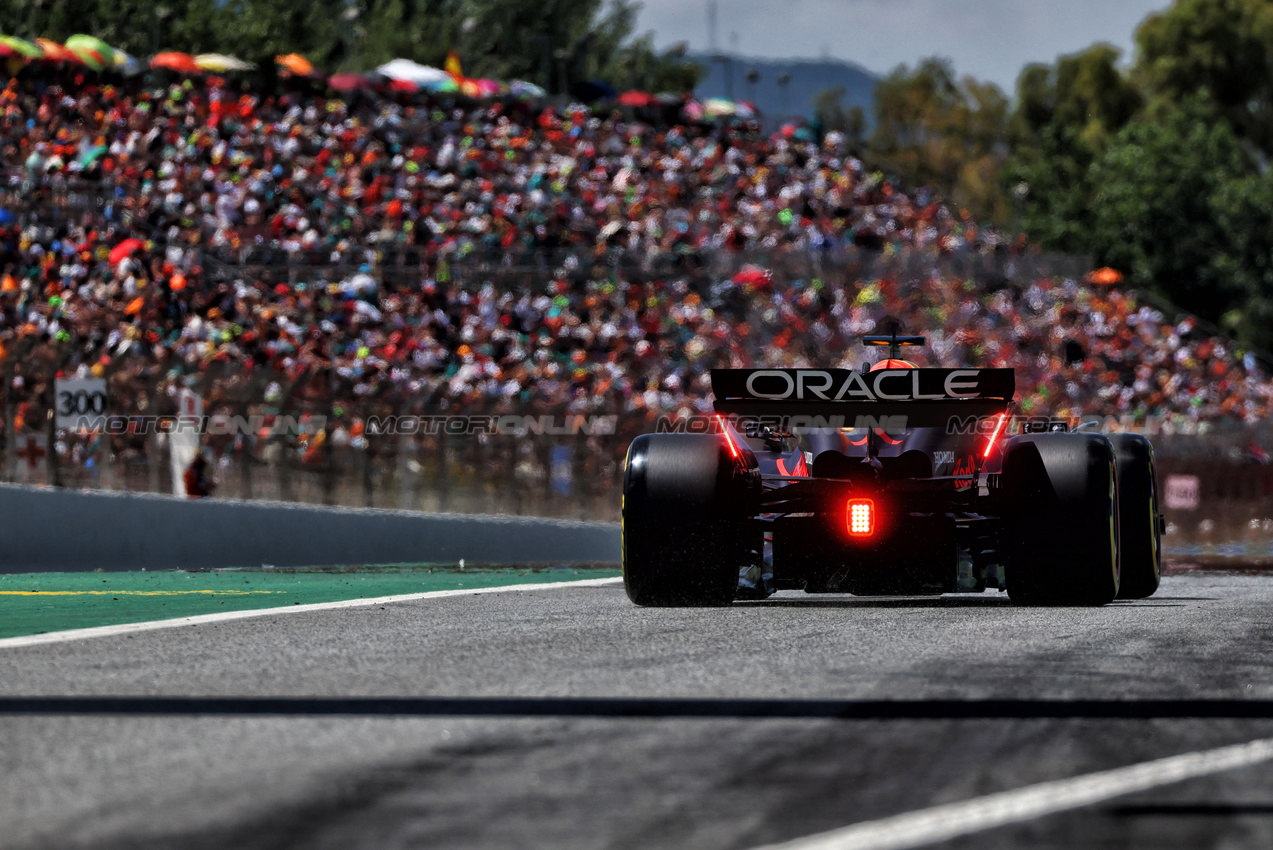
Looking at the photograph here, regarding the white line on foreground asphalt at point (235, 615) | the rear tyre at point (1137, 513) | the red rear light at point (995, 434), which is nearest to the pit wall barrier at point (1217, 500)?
the white line on foreground asphalt at point (235, 615)

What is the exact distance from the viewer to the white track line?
415 cm

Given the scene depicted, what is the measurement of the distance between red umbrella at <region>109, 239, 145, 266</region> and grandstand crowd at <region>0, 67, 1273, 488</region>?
51mm

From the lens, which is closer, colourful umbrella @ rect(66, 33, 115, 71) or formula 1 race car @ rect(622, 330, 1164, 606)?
formula 1 race car @ rect(622, 330, 1164, 606)

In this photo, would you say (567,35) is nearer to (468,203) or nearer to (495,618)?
(468,203)

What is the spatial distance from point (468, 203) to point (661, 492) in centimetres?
2489

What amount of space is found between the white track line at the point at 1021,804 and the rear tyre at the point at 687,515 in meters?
5.25

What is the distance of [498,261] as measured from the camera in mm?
31781

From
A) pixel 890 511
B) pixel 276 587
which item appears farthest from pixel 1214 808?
pixel 276 587

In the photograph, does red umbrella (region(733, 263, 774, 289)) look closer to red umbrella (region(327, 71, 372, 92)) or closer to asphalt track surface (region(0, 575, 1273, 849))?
red umbrella (region(327, 71, 372, 92))

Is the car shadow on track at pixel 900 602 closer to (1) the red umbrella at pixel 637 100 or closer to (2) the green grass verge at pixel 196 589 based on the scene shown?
(2) the green grass verge at pixel 196 589

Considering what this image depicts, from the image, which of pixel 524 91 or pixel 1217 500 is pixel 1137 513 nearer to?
pixel 1217 500

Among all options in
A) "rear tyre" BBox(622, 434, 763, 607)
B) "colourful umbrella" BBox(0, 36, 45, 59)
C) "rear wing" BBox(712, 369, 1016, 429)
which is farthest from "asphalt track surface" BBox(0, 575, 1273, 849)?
"colourful umbrella" BBox(0, 36, 45, 59)

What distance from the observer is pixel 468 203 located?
115 ft

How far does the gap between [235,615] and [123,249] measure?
1963 centimetres
